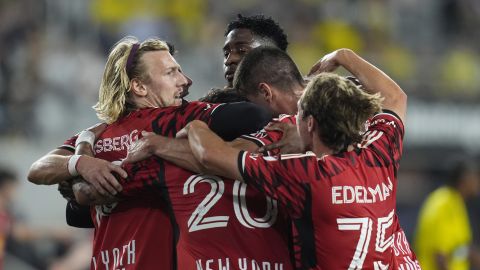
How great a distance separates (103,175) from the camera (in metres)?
4.30

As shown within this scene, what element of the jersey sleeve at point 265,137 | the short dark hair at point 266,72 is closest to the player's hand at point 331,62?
the short dark hair at point 266,72

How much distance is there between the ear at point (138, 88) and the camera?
15.1ft

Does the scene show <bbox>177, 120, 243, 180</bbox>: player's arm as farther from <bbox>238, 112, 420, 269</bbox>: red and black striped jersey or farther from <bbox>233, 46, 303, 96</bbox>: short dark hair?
<bbox>233, 46, 303, 96</bbox>: short dark hair

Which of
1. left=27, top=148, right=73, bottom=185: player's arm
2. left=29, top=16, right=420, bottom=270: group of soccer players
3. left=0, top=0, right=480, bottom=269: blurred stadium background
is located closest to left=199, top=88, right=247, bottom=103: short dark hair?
left=29, top=16, right=420, bottom=270: group of soccer players

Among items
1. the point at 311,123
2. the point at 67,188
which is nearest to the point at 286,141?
the point at 311,123

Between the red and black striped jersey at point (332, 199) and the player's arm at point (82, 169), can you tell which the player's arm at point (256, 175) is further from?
the player's arm at point (82, 169)

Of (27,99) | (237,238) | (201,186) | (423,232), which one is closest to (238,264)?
(237,238)

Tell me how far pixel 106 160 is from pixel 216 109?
0.60m

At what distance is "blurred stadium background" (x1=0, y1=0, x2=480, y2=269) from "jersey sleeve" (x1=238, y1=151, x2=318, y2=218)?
6.39 m

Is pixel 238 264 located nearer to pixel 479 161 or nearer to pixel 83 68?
pixel 83 68

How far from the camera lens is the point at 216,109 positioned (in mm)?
4281

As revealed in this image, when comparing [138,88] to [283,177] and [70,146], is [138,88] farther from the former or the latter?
[283,177]

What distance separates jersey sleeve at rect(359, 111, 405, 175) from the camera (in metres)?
4.18

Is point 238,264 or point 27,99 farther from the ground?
point 27,99
